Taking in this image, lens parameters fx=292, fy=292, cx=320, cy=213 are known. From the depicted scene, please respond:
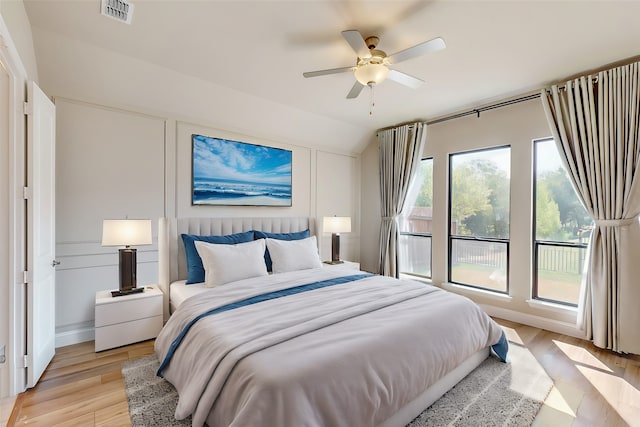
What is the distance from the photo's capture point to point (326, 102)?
12.6 ft

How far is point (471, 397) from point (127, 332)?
2.93 m

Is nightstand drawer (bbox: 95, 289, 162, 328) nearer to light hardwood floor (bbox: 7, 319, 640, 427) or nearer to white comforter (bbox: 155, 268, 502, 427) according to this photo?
light hardwood floor (bbox: 7, 319, 640, 427)

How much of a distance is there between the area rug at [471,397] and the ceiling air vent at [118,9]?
2.72m

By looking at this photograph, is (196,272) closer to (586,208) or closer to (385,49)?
(385,49)

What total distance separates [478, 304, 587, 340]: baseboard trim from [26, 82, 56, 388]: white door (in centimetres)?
459

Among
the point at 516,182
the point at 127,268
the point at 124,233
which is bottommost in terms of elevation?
the point at 127,268

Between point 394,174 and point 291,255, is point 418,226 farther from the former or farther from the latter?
point 291,255

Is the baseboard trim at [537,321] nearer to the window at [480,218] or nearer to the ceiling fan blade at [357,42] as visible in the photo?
the window at [480,218]

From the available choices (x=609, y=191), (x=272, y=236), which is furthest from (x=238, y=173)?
(x=609, y=191)

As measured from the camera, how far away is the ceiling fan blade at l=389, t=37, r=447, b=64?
196cm

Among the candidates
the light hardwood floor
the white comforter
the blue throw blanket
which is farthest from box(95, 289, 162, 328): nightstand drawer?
the blue throw blanket

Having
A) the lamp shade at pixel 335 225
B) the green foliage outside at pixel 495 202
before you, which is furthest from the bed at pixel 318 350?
→ the green foliage outside at pixel 495 202

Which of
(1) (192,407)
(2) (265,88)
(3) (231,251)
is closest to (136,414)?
(1) (192,407)

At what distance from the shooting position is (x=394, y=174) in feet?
15.6
